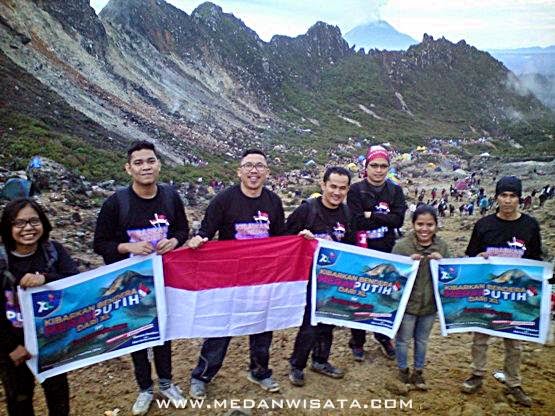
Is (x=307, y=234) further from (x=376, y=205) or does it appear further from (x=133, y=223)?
(x=133, y=223)

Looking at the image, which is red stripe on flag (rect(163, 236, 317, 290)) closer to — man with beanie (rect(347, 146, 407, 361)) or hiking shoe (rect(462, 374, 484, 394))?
man with beanie (rect(347, 146, 407, 361))

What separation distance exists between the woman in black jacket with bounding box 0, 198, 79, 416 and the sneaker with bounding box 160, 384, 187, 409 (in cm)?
114

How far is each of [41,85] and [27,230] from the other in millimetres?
27967

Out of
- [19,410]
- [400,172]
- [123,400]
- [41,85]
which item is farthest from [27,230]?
[400,172]

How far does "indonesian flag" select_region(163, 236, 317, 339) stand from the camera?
388cm

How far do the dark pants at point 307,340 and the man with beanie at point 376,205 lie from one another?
101 centimetres

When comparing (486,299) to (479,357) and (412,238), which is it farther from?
(412,238)

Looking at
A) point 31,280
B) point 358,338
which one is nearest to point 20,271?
point 31,280

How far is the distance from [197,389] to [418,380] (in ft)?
7.73

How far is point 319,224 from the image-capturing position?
160 inches

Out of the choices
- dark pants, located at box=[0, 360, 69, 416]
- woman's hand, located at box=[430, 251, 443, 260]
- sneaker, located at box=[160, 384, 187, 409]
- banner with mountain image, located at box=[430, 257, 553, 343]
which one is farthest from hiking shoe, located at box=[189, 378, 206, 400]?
woman's hand, located at box=[430, 251, 443, 260]

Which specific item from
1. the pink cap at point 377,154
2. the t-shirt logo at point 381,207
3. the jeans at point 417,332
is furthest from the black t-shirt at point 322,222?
the jeans at point 417,332

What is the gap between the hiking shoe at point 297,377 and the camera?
4184mm

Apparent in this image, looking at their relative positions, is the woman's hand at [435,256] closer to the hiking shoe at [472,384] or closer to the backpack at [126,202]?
the hiking shoe at [472,384]
